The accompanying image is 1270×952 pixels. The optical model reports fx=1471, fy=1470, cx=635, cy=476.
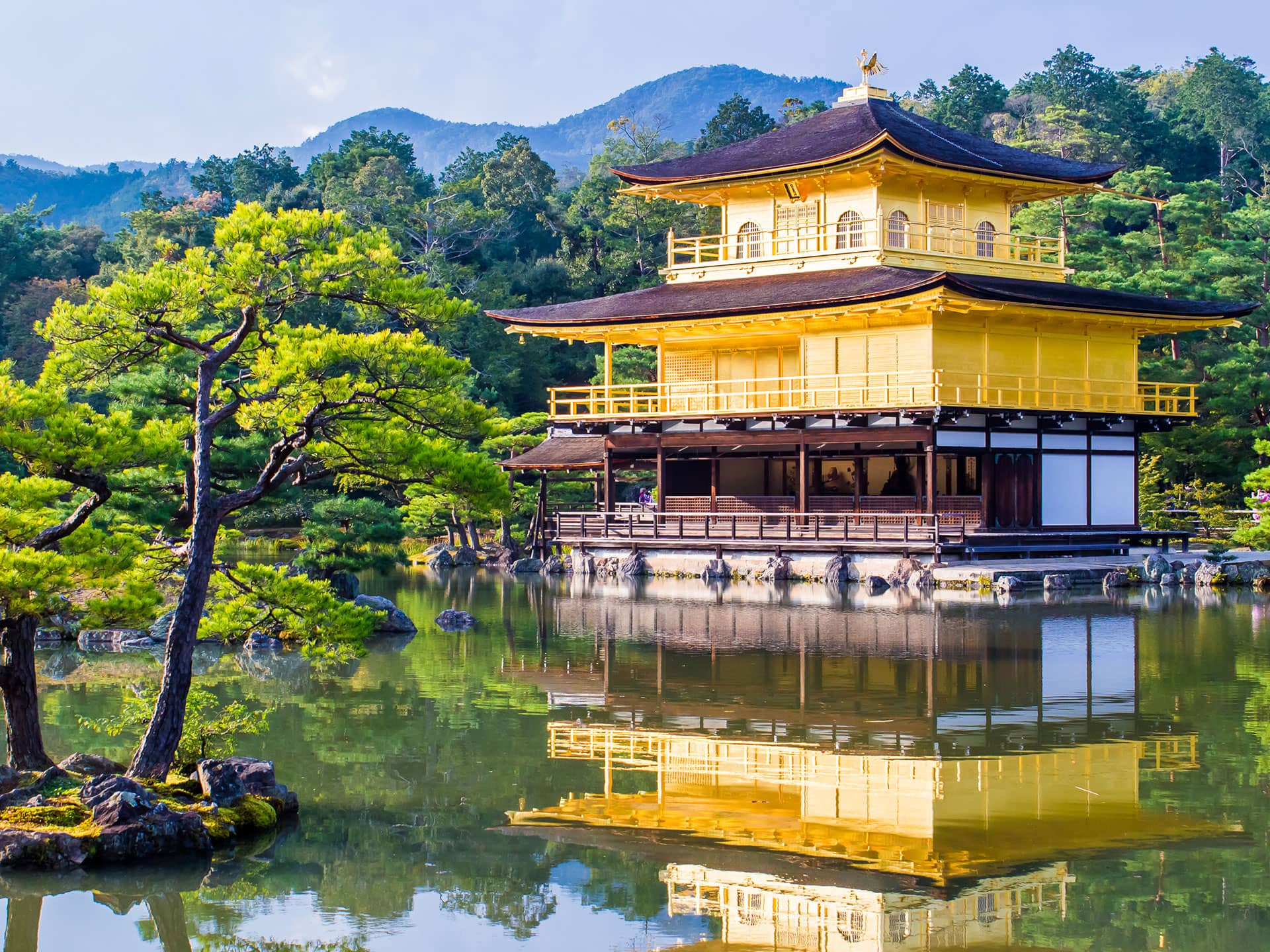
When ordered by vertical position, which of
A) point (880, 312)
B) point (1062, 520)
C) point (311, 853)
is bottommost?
point (311, 853)

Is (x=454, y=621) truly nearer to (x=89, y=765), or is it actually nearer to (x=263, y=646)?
(x=263, y=646)

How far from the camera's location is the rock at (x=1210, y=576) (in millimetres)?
29516

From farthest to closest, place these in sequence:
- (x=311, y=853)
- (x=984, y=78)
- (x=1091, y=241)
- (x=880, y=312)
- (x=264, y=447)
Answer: (x=984, y=78) < (x=1091, y=241) < (x=880, y=312) < (x=264, y=447) < (x=311, y=853)

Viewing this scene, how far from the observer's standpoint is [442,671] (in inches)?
763

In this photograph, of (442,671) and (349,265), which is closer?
(349,265)

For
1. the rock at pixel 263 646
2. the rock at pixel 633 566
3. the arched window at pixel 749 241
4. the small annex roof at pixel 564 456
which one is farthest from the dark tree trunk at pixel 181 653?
the arched window at pixel 749 241

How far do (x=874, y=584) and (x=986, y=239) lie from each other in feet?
37.9

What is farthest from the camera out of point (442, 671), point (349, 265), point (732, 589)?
A: point (732, 589)

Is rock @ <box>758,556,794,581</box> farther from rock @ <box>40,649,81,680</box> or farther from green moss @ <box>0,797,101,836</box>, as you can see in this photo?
green moss @ <box>0,797,101,836</box>

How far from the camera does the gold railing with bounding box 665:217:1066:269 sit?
35812 millimetres

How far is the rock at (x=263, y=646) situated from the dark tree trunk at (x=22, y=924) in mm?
12825

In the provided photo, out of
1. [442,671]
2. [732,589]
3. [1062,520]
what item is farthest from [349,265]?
[1062,520]

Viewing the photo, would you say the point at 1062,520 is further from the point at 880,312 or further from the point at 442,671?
the point at 442,671

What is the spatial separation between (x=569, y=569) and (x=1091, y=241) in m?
23.8
